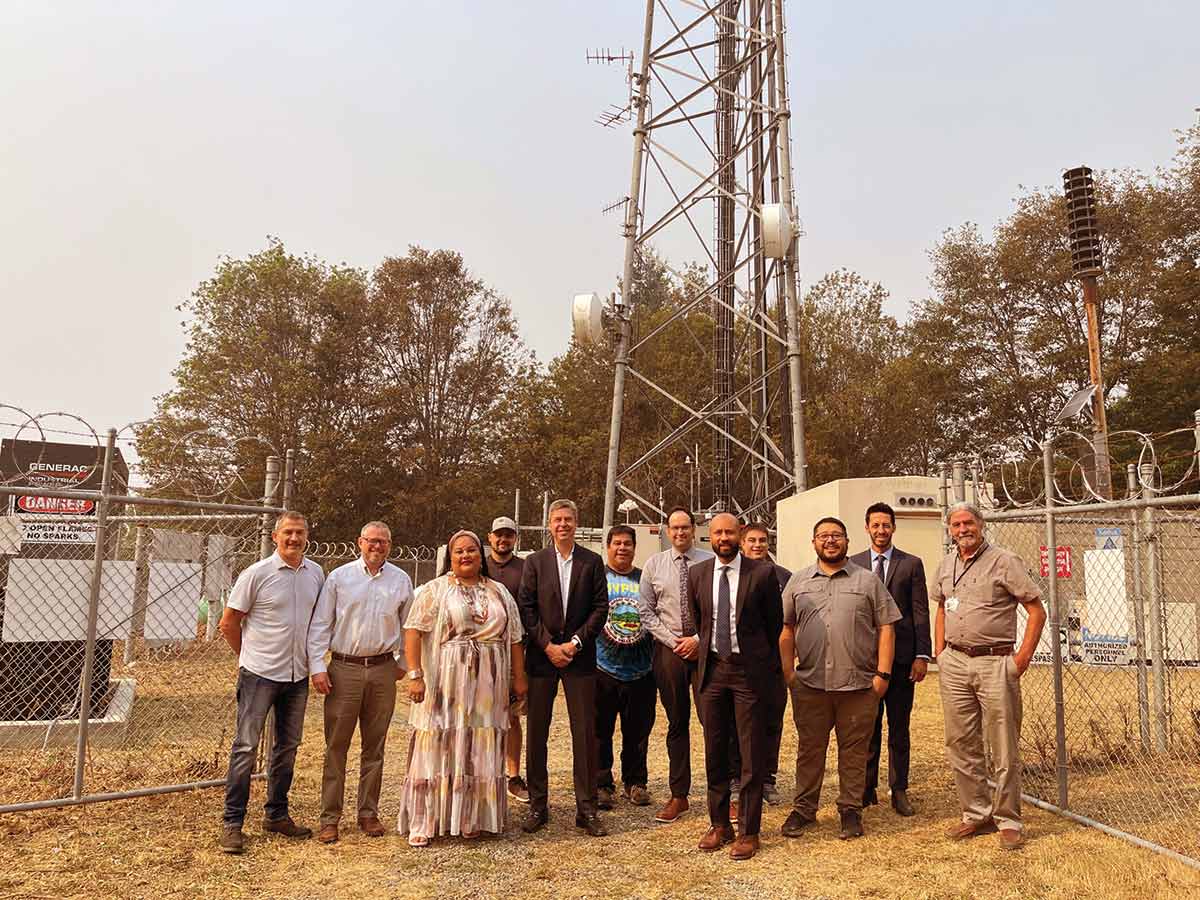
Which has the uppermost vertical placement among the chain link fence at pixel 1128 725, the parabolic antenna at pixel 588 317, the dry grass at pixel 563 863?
the parabolic antenna at pixel 588 317

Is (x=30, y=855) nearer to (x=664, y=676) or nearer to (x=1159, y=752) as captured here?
(x=664, y=676)

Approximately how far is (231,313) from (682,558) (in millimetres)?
24568

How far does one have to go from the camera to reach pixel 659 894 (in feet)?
15.6

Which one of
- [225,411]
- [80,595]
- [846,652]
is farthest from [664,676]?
[225,411]

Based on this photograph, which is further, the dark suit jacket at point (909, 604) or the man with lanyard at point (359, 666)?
the dark suit jacket at point (909, 604)

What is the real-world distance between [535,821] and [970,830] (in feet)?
8.67

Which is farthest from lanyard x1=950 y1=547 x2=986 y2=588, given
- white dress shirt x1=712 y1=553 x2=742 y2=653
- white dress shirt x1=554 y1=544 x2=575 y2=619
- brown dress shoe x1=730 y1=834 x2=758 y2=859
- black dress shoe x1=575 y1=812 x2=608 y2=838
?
black dress shoe x1=575 y1=812 x2=608 y2=838

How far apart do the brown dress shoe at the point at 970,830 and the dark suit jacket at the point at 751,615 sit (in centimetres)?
148

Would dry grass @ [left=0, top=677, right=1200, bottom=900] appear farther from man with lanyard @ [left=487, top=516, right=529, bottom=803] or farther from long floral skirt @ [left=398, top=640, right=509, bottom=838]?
man with lanyard @ [left=487, top=516, right=529, bottom=803]

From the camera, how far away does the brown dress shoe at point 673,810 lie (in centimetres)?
608

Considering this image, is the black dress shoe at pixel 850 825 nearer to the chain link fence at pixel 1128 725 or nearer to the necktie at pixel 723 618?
the necktie at pixel 723 618

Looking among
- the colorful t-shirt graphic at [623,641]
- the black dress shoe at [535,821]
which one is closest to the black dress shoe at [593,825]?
the black dress shoe at [535,821]

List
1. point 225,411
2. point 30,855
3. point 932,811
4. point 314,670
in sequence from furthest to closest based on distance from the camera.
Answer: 1. point 225,411
2. point 932,811
3. point 314,670
4. point 30,855

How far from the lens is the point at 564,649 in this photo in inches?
229
